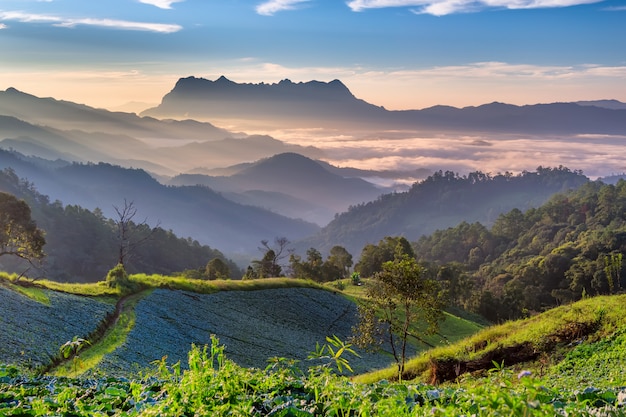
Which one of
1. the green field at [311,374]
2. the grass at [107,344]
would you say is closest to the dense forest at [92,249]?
the green field at [311,374]

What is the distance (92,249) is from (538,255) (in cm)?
9874

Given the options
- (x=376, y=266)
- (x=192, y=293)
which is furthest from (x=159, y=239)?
(x=192, y=293)

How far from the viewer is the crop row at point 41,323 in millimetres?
22422

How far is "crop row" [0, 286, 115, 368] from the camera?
22422 mm

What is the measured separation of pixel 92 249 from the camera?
135875 millimetres

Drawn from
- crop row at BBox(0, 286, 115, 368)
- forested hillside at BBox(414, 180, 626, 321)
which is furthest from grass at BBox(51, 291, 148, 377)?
forested hillside at BBox(414, 180, 626, 321)

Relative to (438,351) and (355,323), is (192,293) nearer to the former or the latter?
(355,323)

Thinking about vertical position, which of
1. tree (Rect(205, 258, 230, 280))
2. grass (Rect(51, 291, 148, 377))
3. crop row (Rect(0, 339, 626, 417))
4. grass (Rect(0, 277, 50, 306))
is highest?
crop row (Rect(0, 339, 626, 417))

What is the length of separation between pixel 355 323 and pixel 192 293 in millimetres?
16468

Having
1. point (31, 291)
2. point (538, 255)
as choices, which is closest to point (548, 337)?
point (31, 291)

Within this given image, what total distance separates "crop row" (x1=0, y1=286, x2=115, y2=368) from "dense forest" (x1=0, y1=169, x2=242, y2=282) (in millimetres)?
91270

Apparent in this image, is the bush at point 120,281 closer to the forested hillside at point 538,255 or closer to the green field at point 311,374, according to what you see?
the green field at point 311,374

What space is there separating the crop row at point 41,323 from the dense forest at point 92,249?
91270 mm

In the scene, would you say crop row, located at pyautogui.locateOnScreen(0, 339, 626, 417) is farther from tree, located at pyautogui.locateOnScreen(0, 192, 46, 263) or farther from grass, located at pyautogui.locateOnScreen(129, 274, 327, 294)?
tree, located at pyautogui.locateOnScreen(0, 192, 46, 263)
